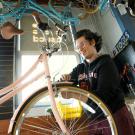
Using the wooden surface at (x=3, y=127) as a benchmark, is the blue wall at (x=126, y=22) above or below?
above

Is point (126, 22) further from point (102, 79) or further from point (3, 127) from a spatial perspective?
point (3, 127)

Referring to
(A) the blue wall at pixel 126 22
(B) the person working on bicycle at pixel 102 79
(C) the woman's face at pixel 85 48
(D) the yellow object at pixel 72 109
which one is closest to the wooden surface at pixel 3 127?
(D) the yellow object at pixel 72 109

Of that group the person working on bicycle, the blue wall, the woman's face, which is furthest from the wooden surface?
the blue wall

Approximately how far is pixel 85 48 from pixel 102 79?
324 millimetres

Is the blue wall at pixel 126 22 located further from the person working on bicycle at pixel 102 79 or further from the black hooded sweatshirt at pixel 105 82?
the black hooded sweatshirt at pixel 105 82

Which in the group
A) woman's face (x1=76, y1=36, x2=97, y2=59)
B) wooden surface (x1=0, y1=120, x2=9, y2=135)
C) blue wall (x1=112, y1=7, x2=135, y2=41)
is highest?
blue wall (x1=112, y1=7, x2=135, y2=41)

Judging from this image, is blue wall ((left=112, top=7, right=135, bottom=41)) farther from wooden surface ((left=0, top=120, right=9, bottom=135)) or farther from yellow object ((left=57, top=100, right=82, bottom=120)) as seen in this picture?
wooden surface ((left=0, top=120, right=9, bottom=135))

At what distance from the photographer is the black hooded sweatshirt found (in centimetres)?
135

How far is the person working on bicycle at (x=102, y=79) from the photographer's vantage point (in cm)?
137

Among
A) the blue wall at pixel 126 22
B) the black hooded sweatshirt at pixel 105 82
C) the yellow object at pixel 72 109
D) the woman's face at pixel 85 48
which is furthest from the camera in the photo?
the blue wall at pixel 126 22

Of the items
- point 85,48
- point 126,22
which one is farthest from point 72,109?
point 126,22

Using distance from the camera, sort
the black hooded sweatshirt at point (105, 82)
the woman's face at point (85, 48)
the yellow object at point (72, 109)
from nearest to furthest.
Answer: the black hooded sweatshirt at point (105, 82), the woman's face at point (85, 48), the yellow object at point (72, 109)

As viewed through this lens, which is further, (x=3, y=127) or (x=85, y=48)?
(x=3, y=127)

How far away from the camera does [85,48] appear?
1.61 meters
